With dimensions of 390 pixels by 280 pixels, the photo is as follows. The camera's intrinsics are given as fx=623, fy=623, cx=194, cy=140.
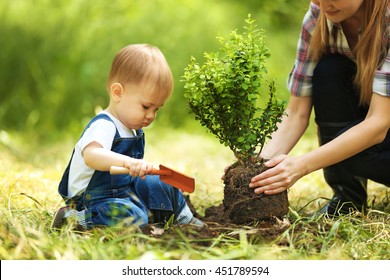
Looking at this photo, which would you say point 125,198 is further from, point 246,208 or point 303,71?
point 303,71

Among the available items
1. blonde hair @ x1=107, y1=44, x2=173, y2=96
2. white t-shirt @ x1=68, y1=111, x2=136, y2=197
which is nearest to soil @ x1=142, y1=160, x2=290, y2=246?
white t-shirt @ x1=68, y1=111, x2=136, y2=197

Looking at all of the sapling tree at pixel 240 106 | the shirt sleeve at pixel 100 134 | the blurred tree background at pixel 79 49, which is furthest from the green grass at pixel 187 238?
the blurred tree background at pixel 79 49

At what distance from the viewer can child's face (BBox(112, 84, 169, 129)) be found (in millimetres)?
2838

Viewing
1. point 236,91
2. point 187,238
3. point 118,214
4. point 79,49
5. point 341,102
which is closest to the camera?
point 187,238

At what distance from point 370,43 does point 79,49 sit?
3.88 m

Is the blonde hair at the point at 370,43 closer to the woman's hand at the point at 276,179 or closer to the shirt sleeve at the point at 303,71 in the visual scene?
the shirt sleeve at the point at 303,71

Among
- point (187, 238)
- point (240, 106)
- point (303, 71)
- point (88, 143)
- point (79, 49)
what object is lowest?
point (187, 238)

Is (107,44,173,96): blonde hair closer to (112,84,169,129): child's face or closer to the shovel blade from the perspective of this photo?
(112,84,169,129): child's face

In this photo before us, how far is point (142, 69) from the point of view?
2.83 meters

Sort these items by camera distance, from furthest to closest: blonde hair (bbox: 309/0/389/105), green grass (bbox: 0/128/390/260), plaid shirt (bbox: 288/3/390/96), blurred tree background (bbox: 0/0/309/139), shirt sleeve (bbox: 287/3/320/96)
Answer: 1. blurred tree background (bbox: 0/0/309/139)
2. shirt sleeve (bbox: 287/3/320/96)
3. plaid shirt (bbox: 288/3/390/96)
4. blonde hair (bbox: 309/0/389/105)
5. green grass (bbox: 0/128/390/260)

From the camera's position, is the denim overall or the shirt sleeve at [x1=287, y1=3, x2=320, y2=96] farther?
the shirt sleeve at [x1=287, y1=3, x2=320, y2=96]

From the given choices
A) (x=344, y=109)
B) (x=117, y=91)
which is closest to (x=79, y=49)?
(x=117, y=91)

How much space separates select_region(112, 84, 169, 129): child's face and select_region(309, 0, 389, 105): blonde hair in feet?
3.15

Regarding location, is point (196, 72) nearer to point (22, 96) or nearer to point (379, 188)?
point (379, 188)
